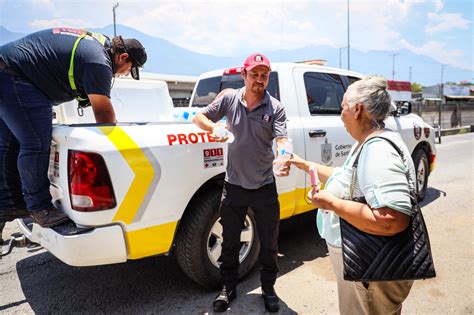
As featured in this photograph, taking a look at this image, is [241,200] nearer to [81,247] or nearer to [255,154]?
[255,154]

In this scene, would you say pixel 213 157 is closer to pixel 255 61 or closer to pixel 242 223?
pixel 242 223

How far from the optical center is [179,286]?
121 inches

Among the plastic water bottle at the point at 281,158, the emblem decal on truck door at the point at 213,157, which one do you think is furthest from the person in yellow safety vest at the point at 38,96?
the plastic water bottle at the point at 281,158

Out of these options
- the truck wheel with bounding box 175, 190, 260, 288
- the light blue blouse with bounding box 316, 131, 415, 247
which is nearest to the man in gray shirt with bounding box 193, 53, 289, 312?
the truck wheel with bounding box 175, 190, 260, 288

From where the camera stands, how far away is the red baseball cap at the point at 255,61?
8.14 ft

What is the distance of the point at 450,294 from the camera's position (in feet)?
9.69

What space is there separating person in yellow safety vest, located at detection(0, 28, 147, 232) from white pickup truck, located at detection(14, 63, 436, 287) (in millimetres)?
108

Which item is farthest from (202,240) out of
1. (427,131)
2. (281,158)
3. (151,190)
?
(427,131)

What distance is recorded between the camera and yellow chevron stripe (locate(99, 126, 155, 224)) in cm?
227

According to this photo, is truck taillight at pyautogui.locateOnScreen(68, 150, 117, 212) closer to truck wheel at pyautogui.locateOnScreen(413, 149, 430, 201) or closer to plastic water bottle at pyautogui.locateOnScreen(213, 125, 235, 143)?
plastic water bottle at pyautogui.locateOnScreen(213, 125, 235, 143)

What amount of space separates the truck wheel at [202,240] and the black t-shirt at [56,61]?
3.58ft

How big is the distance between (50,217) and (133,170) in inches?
25.1

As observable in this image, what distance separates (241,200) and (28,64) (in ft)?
5.77

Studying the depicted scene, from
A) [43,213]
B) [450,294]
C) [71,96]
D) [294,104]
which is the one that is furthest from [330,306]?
[71,96]
